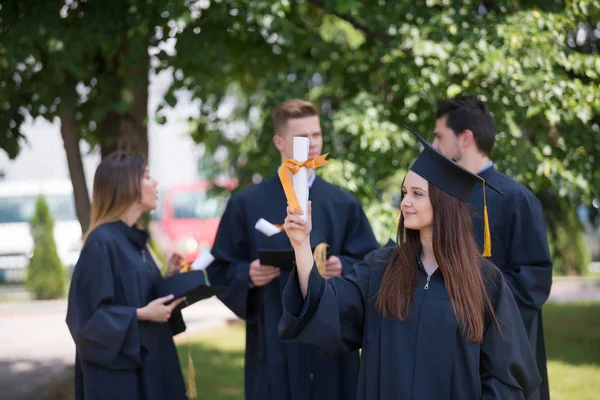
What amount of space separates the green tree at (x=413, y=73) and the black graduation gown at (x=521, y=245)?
5.63 feet

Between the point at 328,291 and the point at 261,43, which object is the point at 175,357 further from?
the point at 261,43

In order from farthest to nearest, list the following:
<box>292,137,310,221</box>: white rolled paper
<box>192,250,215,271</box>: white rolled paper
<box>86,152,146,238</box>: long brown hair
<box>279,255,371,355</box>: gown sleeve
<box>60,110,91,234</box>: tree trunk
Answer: <box>60,110,91,234</box>: tree trunk
<box>192,250,215,271</box>: white rolled paper
<box>86,152,146,238</box>: long brown hair
<box>279,255,371,355</box>: gown sleeve
<box>292,137,310,221</box>: white rolled paper

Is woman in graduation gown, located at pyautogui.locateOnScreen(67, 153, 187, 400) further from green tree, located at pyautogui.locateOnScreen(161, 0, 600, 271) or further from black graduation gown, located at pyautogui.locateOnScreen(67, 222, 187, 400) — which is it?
green tree, located at pyautogui.locateOnScreen(161, 0, 600, 271)

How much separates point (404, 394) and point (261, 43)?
5585mm

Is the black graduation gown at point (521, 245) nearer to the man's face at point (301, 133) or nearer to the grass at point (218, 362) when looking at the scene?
the man's face at point (301, 133)

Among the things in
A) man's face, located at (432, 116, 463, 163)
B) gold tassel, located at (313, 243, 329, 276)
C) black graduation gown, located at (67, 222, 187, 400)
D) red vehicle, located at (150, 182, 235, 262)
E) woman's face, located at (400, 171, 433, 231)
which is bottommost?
red vehicle, located at (150, 182, 235, 262)

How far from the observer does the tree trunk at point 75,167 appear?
24.6 feet

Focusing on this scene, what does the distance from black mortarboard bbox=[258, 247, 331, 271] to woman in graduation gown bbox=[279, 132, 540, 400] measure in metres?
0.82

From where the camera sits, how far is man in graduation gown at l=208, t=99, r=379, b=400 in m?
4.33

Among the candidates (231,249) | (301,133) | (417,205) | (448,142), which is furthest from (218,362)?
(417,205)

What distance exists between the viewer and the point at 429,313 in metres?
3.08

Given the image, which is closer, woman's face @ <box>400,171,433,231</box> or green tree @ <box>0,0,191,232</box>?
woman's face @ <box>400,171,433,231</box>

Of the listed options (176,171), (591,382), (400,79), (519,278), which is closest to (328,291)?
(519,278)

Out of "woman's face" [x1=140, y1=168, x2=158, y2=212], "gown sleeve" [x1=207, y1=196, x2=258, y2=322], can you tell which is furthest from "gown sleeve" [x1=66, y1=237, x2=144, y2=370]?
"gown sleeve" [x1=207, y1=196, x2=258, y2=322]
